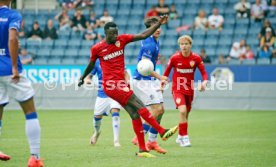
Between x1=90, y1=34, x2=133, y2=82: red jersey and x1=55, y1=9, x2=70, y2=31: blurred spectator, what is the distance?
21.3 metres

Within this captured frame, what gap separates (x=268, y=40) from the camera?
28125 millimetres

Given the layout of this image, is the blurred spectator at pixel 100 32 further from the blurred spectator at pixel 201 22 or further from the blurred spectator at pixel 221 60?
the blurred spectator at pixel 221 60

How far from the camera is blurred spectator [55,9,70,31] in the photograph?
3284 centimetres

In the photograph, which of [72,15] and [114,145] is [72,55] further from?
[114,145]

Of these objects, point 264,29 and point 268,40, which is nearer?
point 268,40

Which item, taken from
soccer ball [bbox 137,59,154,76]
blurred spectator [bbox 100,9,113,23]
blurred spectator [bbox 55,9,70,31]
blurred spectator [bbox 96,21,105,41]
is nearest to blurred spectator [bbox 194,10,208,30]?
blurred spectator [bbox 100,9,113,23]

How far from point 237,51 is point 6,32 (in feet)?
64.6

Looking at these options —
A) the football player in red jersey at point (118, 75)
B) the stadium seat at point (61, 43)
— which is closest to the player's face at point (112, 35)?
the football player in red jersey at point (118, 75)

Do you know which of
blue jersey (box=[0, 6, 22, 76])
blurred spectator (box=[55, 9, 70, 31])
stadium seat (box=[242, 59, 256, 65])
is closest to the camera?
blue jersey (box=[0, 6, 22, 76])

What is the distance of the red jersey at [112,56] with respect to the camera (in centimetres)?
1166

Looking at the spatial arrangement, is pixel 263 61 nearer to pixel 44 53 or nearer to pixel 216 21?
pixel 216 21

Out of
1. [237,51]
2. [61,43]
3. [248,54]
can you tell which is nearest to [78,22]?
[61,43]

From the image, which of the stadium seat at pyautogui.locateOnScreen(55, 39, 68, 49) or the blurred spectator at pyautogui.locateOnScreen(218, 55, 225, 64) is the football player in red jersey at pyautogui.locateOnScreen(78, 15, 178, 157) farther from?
the stadium seat at pyautogui.locateOnScreen(55, 39, 68, 49)

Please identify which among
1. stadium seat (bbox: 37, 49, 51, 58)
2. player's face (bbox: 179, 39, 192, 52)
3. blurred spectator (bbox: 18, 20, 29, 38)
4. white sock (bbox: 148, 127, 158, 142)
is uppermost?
player's face (bbox: 179, 39, 192, 52)
